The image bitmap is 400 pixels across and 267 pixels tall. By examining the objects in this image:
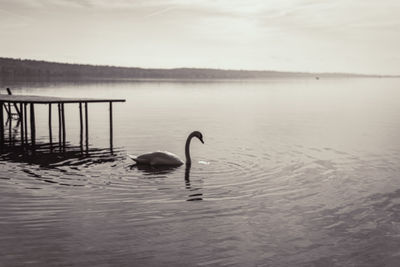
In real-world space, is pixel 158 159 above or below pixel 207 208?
above

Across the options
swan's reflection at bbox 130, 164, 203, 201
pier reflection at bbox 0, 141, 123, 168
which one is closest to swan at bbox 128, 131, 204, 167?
swan's reflection at bbox 130, 164, 203, 201

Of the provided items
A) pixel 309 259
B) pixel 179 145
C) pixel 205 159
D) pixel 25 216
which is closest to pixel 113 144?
pixel 179 145

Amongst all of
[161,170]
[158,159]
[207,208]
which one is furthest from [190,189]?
[158,159]

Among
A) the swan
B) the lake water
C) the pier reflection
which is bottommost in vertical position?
the lake water

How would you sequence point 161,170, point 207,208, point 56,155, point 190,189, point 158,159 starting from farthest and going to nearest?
point 56,155 → point 158,159 → point 161,170 → point 190,189 → point 207,208

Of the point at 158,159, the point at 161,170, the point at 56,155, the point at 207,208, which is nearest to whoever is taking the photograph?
the point at 207,208

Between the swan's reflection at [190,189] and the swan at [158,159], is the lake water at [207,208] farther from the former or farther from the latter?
the swan at [158,159]

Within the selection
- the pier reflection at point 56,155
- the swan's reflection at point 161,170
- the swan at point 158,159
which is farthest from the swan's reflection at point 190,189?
the pier reflection at point 56,155

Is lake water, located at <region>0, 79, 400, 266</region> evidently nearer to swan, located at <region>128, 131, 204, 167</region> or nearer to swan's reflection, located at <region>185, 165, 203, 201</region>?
swan's reflection, located at <region>185, 165, 203, 201</region>

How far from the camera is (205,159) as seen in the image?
21.5m

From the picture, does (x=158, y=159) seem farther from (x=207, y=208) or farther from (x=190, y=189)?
(x=207, y=208)

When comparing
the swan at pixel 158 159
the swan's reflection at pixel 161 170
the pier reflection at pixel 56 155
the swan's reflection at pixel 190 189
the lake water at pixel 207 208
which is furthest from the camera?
the pier reflection at pixel 56 155

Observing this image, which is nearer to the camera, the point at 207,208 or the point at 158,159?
the point at 207,208

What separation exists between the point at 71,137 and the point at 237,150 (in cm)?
1195
